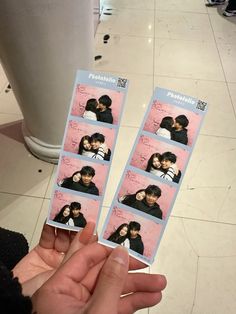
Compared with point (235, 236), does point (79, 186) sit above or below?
above

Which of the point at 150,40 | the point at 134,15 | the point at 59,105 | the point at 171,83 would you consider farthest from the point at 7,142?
the point at 134,15

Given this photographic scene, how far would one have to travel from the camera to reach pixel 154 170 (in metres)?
0.50

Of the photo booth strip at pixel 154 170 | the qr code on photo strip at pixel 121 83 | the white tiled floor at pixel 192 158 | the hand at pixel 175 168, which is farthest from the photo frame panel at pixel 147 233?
the white tiled floor at pixel 192 158

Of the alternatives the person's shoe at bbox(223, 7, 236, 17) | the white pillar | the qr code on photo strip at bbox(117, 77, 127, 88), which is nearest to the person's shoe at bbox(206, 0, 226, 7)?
the person's shoe at bbox(223, 7, 236, 17)

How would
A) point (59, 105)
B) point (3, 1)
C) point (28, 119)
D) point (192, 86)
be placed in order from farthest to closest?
point (192, 86), point (28, 119), point (59, 105), point (3, 1)

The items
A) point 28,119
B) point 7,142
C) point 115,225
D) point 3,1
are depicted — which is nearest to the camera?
point 115,225

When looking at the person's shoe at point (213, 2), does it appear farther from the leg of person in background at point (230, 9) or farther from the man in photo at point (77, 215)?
the man in photo at point (77, 215)

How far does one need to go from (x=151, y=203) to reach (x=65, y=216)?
184mm

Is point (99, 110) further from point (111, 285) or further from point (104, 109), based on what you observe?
point (111, 285)

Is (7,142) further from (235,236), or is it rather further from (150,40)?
(150,40)

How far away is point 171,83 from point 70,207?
1.25 metres

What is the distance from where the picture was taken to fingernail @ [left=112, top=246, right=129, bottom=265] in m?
0.46

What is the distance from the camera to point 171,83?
1.60 m

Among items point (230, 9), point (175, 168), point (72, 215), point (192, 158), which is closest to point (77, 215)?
point (72, 215)
